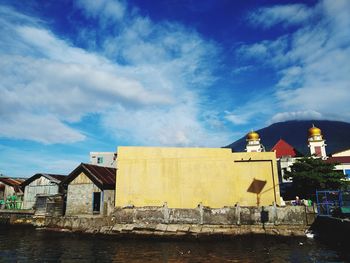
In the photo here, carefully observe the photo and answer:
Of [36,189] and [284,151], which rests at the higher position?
[284,151]

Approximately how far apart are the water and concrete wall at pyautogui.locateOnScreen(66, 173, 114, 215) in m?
5.42

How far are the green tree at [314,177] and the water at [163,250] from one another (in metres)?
9.27

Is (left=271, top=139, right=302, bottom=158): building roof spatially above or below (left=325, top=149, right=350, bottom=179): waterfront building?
above

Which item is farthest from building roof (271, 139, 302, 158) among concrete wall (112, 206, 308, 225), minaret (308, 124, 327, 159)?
concrete wall (112, 206, 308, 225)

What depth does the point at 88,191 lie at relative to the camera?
3272 cm

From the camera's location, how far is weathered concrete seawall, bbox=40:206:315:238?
2631 centimetres

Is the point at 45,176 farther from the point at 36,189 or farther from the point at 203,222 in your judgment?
the point at 203,222

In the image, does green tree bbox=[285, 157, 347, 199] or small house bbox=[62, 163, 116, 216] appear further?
small house bbox=[62, 163, 116, 216]

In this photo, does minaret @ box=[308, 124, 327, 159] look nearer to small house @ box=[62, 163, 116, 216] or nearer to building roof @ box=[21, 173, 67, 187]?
small house @ box=[62, 163, 116, 216]

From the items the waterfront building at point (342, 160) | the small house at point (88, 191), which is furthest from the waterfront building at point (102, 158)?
the waterfront building at point (342, 160)

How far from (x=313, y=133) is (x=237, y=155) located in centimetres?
3086

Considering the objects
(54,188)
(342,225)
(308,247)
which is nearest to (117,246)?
(308,247)

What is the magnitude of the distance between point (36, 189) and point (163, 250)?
2597 cm

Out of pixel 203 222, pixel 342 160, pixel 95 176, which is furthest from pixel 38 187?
pixel 342 160
